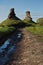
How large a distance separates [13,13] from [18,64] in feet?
547

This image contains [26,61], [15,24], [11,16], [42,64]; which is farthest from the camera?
[11,16]

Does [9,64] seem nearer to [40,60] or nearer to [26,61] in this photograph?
[26,61]

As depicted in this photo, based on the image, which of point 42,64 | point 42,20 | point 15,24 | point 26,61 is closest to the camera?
point 42,64

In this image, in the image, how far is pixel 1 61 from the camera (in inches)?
782

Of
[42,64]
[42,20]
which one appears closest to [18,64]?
[42,64]

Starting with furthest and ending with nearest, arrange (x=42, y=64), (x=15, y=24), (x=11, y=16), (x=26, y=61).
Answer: (x=11, y=16)
(x=15, y=24)
(x=26, y=61)
(x=42, y=64)

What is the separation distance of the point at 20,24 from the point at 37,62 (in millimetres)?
126994

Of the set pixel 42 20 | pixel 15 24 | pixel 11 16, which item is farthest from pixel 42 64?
pixel 11 16

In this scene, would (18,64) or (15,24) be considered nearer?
(18,64)

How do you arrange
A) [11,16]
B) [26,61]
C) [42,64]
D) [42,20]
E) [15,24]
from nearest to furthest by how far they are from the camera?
[42,64] → [26,61] → [42,20] → [15,24] → [11,16]

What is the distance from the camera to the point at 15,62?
18906 millimetres

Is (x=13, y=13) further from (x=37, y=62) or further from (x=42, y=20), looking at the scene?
(x=37, y=62)

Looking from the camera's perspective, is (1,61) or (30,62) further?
(1,61)

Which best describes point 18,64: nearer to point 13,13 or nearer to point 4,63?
point 4,63
